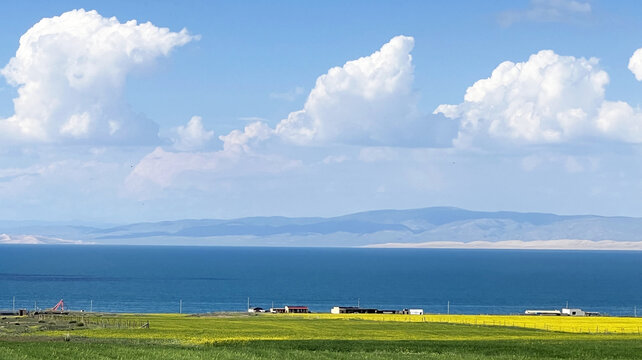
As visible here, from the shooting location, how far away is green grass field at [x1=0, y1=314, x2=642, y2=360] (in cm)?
5716

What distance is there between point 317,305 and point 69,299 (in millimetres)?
53368

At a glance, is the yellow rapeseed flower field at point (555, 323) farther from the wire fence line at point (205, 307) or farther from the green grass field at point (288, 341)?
the wire fence line at point (205, 307)

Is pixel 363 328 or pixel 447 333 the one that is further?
pixel 363 328

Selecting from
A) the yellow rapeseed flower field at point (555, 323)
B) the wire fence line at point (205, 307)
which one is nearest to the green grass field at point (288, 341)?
the yellow rapeseed flower field at point (555, 323)

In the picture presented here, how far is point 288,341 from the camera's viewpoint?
7338 centimetres

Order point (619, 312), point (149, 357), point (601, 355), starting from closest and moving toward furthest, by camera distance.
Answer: point (149, 357) → point (601, 355) → point (619, 312)

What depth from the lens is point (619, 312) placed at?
18075 cm

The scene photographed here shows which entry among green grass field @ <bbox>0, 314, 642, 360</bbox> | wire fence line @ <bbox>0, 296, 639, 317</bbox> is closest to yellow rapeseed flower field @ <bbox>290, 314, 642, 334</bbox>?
green grass field @ <bbox>0, 314, 642, 360</bbox>

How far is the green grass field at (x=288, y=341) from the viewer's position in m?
57.2

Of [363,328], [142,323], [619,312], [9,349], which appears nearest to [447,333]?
[363,328]

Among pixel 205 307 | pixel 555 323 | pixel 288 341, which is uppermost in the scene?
pixel 288 341

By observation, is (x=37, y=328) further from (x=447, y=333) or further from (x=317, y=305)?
(x=317, y=305)

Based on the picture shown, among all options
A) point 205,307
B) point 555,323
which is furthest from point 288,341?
point 205,307

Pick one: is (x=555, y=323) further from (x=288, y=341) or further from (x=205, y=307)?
(x=205, y=307)
